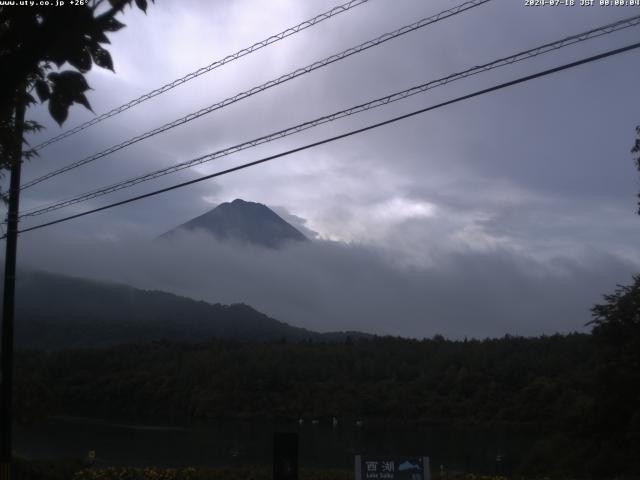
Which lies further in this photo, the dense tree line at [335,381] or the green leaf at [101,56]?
the dense tree line at [335,381]

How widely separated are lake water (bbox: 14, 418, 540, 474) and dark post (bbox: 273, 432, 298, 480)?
16164 mm

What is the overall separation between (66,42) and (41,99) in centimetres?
47

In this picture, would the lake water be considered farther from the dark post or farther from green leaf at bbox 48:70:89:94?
green leaf at bbox 48:70:89:94

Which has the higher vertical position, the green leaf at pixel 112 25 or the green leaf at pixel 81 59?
the green leaf at pixel 112 25

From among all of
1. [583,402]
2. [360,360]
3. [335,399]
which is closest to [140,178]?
[583,402]

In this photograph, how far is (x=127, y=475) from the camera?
19.8 metres

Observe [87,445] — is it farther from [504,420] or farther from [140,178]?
[504,420]

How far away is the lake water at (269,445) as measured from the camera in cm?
3328

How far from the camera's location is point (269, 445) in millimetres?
43844

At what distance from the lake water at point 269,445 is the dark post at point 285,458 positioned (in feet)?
53.0

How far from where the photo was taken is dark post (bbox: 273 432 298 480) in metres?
12.0

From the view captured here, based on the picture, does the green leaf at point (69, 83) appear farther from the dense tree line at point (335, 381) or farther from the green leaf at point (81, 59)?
the dense tree line at point (335, 381)

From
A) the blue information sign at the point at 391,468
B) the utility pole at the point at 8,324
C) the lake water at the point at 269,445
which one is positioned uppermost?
the utility pole at the point at 8,324

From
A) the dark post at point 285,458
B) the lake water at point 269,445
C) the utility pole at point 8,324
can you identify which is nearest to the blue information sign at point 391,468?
the dark post at point 285,458
